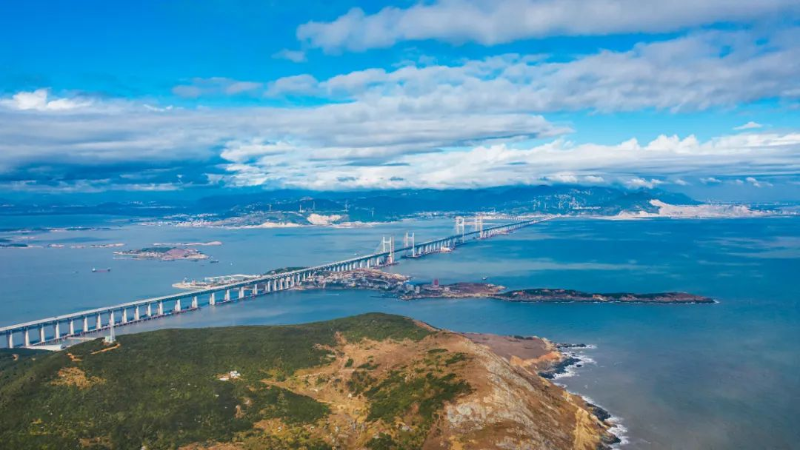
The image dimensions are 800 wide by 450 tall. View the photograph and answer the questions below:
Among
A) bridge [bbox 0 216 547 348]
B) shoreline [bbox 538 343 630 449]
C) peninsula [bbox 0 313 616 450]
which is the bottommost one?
bridge [bbox 0 216 547 348]

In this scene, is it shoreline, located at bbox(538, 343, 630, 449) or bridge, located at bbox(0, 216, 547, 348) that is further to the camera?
bridge, located at bbox(0, 216, 547, 348)

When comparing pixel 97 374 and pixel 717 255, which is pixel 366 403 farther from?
pixel 717 255

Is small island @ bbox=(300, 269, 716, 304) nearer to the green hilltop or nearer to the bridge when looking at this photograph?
the bridge

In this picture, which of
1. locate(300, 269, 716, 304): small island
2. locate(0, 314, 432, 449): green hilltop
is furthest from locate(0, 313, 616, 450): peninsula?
locate(300, 269, 716, 304): small island

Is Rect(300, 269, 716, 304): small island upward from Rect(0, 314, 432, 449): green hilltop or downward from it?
downward

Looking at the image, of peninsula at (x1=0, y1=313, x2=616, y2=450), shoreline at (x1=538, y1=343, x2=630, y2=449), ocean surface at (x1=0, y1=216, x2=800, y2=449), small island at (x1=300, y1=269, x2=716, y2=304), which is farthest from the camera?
small island at (x1=300, y1=269, x2=716, y2=304)

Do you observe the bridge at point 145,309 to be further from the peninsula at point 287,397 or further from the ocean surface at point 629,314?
the peninsula at point 287,397

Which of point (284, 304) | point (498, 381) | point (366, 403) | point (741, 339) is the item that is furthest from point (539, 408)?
point (284, 304)

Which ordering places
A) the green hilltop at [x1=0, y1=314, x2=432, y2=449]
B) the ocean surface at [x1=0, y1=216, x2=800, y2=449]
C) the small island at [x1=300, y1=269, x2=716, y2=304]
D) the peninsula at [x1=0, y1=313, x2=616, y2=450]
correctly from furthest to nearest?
the small island at [x1=300, y1=269, x2=716, y2=304]
the ocean surface at [x1=0, y1=216, x2=800, y2=449]
the peninsula at [x1=0, y1=313, x2=616, y2=450]
the green hilltop at [x1=0, y1=314, x2=432, y2=449]
